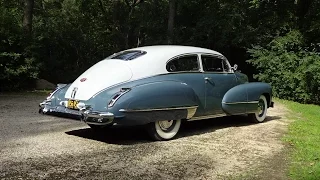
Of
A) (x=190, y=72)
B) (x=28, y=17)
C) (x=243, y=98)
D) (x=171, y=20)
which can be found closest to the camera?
(x=190, y=72)

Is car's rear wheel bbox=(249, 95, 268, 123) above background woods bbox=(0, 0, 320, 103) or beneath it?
beneath

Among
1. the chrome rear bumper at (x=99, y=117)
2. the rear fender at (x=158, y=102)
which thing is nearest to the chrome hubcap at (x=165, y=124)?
the rear fender at (x=158, y=102)

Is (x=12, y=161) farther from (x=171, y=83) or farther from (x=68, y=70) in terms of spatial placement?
(x=68, y=70)

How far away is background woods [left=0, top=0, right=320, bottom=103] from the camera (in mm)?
15281

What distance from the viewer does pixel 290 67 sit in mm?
16172

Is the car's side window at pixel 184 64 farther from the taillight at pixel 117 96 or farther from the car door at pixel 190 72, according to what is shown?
the taillight at pixel 117 96

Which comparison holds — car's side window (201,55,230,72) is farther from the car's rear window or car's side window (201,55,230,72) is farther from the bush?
the bush

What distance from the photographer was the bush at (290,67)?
15.3 m

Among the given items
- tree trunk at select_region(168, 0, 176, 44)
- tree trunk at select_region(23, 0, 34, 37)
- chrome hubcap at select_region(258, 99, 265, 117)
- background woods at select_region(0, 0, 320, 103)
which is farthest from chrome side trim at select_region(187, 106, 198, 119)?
tree trunk at select_region(168, 0, 176, 44)

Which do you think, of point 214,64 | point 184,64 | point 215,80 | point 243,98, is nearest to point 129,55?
point 184,64

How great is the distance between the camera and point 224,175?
4785 mm

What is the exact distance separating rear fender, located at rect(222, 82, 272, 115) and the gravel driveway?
39 centimetres

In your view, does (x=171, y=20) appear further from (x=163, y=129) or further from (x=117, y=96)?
(x=117, y=96)

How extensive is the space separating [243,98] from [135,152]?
3.17 metres
